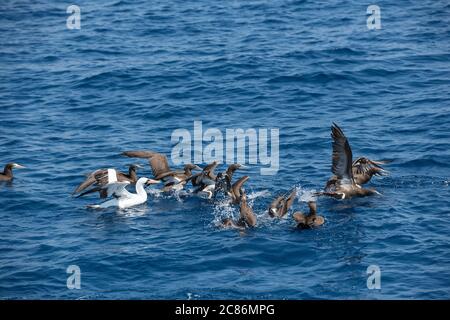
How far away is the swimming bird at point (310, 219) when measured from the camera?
2211 cm

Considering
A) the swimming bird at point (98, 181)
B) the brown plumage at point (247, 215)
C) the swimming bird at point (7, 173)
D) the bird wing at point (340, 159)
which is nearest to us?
the brown plumage at point (247, 215)

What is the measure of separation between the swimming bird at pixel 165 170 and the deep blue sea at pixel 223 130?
464mm

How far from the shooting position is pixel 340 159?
24781 millimetres

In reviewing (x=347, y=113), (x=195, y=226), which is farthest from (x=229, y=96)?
(x=195, y=226)

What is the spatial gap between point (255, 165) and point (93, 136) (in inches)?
236

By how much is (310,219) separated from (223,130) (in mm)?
7928

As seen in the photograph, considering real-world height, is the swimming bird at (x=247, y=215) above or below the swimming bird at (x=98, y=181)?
below

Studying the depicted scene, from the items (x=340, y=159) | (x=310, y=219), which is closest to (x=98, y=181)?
(x=310, y=219)

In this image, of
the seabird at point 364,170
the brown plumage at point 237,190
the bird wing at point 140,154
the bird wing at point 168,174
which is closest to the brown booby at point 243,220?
the brown plumage at point 237,190

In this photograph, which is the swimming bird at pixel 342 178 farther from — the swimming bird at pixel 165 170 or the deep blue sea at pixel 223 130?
the swimming bird at pixel 165 170

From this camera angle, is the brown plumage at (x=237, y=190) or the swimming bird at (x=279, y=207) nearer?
the swimming bird at (x=279, y=207)
